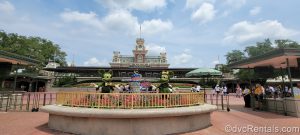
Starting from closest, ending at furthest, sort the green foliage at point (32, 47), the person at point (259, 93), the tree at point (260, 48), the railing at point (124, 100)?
the railing at point (124, 100) → the person at point (259, 93) → the green foliage at point (32, 47) → the tree at point (260, 48)

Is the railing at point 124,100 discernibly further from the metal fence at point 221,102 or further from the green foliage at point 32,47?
the green foliage at point 32,47

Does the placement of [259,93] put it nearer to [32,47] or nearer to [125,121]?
[125,121]

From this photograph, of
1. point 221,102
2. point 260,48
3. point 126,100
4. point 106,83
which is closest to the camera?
point 126,100

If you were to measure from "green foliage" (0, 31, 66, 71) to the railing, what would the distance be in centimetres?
2405

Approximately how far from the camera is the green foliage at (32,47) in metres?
37.2

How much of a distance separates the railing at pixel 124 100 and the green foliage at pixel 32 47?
24.1 m

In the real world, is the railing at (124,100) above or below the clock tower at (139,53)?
below

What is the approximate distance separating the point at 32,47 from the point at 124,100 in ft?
142

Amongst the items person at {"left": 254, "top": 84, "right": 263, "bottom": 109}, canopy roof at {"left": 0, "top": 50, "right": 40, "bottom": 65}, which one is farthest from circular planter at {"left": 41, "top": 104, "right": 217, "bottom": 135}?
person at {"left": 254, "top": 84, "right": 263, "bottom": 109}

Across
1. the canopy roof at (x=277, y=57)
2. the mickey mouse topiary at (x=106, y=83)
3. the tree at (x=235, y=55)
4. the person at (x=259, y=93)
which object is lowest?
the person at (x=259, y=93)

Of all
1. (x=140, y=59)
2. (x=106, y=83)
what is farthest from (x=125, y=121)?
(x=140, y=59)

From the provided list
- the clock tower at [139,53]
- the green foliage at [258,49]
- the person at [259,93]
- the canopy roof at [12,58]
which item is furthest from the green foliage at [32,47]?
the green foliage at [258,49]

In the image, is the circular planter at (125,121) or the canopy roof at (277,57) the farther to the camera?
the canopy roof at (277,57)

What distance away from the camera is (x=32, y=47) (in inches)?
1661
